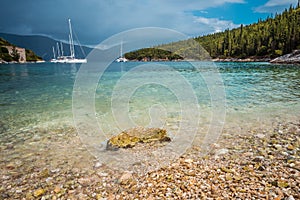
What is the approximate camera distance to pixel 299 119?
23.8ft

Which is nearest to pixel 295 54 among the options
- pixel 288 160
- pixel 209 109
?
pixel 209 109

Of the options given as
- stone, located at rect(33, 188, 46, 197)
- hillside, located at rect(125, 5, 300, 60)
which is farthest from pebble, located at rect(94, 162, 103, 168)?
hillside, located at rect(125, 5, 300, 60)

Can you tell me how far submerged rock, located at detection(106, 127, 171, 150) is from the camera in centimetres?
535

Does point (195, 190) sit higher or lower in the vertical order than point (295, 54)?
lower

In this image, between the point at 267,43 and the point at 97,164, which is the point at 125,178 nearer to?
the point at 97,164

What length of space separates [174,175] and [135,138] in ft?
6.71

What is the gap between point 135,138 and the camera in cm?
556

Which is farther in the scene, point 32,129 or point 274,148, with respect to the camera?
point 32,129

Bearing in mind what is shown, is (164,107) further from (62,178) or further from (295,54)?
(295,54)

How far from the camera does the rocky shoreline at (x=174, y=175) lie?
3234 millimetres

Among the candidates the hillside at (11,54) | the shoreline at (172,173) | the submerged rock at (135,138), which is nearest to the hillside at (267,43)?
the submerged rock at (135,138)

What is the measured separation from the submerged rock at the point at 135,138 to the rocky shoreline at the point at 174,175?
820 mm

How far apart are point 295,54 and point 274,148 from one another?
80780mm

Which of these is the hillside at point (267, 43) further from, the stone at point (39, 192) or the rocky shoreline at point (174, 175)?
the stone at point (39, 192)
